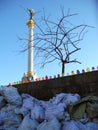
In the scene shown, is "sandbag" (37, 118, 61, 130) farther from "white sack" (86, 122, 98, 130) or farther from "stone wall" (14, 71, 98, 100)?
"stone wall" (14, 71, 98, 100)

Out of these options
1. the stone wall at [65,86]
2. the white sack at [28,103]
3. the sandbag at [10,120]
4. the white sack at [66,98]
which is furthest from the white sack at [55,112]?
the stone wall at [65,86]

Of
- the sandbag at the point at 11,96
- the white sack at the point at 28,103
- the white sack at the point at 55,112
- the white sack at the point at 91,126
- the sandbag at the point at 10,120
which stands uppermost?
the sandbag at the point at 11,96

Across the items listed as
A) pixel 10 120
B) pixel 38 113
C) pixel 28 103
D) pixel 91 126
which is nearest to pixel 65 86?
pixel 28 103

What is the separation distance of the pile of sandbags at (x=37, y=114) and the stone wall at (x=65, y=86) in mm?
281

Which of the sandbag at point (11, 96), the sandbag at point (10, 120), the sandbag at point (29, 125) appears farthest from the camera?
the sandbag at point (11, 96)

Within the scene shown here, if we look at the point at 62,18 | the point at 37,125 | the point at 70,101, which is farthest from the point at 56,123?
the point at 62,18

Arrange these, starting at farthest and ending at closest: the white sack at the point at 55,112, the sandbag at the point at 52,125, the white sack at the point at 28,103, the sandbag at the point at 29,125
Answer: the white sack at the point at 28,103, the white sack at the point at 55,112, the sandbag at the point at 29,125, the sandbag at the point at 52,125

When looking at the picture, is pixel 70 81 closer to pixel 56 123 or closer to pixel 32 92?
pixel 32 92

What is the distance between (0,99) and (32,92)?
0.79m

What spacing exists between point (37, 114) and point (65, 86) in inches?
42.7

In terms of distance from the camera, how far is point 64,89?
5508 millimetres

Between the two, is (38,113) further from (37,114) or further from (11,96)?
(11,96)

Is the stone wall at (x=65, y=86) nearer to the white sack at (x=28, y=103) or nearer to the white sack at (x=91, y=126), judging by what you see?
the white sack at (x=28, y=103)

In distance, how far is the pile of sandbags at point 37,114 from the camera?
161 inches
